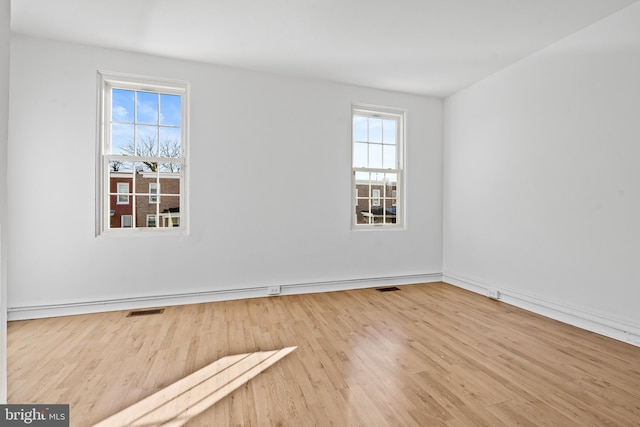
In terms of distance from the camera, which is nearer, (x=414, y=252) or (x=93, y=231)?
(x=93, y=231)

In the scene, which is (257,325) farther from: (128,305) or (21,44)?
(21,44)

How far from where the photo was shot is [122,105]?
3424 millimetres

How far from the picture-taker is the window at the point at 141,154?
3.34m

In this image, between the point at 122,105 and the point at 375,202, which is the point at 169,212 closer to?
the point at 122,105

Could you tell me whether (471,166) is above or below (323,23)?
below

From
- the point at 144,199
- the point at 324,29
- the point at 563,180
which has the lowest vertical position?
the point at 144,199

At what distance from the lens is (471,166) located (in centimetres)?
418

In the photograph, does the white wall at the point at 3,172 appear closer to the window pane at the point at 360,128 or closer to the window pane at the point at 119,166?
the window pane at the point at 119,166

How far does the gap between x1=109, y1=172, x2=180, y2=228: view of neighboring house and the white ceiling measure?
145 cm

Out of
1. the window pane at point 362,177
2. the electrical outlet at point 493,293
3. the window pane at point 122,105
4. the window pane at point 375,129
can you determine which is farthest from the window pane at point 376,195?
the window pane at point 122,105

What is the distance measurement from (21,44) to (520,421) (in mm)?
5214

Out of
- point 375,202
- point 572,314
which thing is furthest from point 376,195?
point 572,314

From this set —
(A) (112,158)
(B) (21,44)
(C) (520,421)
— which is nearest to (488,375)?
(C) (520,421)

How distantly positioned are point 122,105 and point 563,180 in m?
4.98
